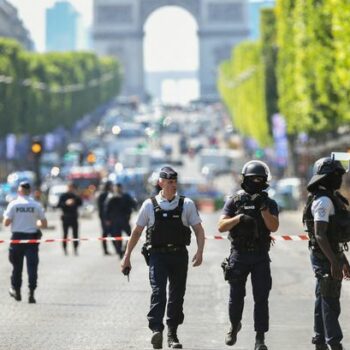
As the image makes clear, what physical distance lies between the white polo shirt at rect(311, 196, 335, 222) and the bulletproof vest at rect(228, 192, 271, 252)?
753 millimetres

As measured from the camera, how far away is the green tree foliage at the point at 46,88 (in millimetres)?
95312

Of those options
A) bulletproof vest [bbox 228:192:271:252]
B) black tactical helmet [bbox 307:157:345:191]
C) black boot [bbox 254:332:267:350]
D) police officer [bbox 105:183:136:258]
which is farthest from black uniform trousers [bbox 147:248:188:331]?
police officer [bbox 105:183:136:258]

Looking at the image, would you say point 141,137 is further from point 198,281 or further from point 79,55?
point 198,281

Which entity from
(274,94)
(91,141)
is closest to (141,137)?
(91,141)

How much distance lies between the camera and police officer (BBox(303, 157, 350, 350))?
521 inches

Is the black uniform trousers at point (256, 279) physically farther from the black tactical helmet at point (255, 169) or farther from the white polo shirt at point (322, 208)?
the white polo shirt at point (322, 208)

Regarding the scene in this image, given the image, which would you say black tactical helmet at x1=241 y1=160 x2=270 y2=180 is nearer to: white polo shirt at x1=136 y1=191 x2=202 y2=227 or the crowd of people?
the crowd of people

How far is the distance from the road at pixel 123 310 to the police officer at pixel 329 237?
1.57m

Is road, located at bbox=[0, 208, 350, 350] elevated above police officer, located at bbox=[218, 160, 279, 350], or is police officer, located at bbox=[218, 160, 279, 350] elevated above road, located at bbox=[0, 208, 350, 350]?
police officer, located at bbox=[218, 160, 279, 350]

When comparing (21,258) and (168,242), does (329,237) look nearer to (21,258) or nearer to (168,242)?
(168,242)

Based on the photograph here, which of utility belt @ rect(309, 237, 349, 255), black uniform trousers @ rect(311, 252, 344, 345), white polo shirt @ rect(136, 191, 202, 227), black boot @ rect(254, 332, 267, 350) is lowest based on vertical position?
black boot @ rect(254, 332, 267, 350)

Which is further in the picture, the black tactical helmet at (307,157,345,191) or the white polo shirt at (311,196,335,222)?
the black tactical helmet at (307,157,345,191)

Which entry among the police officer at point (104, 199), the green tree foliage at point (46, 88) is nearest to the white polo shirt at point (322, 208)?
the police officer at point (104, 199)

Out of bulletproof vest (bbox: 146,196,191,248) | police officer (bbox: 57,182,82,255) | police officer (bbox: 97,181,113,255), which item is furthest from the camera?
police officer (bbox: 57,182,82,255)
